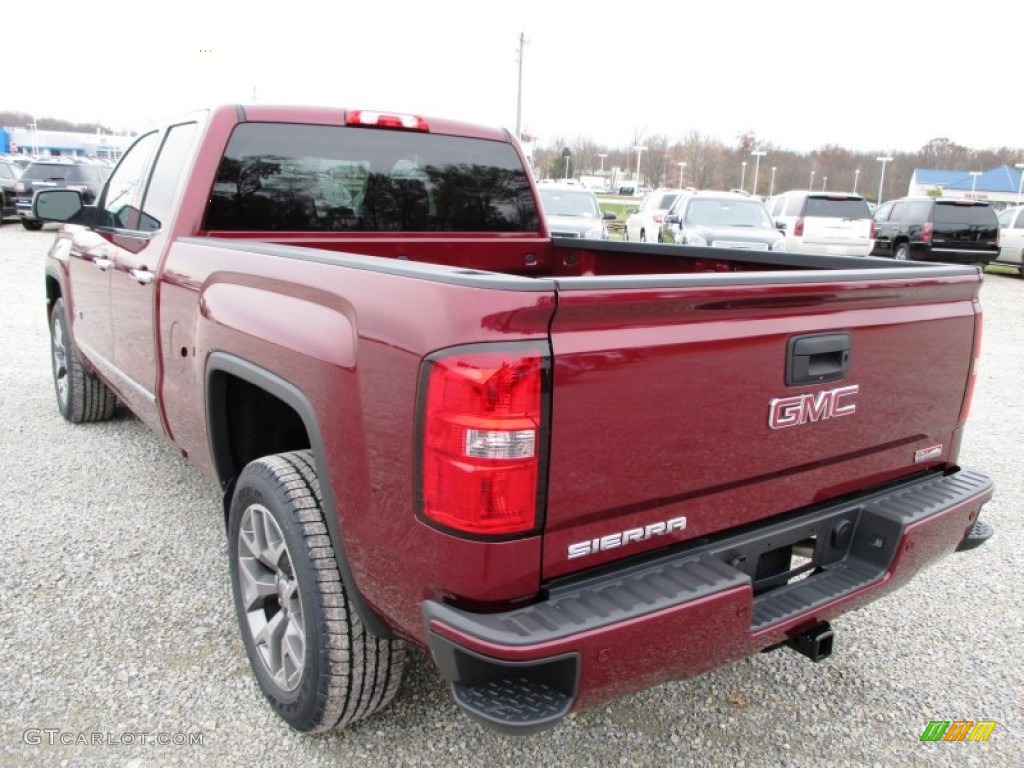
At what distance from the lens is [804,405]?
219 centimetres

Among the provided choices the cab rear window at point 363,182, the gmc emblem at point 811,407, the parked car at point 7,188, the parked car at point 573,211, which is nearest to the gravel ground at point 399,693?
the gmc emblem at point 811,407

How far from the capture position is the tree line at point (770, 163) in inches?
3322

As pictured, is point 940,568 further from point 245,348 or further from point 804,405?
point 245,348

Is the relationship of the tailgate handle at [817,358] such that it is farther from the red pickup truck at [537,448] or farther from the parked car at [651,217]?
the parked car at [651,217]

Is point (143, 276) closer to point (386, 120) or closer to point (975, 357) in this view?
point (386, 120)

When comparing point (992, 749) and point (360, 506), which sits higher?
point (360, 506)

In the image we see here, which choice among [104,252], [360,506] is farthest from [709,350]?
[104,252]

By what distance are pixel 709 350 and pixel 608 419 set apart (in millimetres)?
335

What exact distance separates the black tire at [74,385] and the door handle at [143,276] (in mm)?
1927

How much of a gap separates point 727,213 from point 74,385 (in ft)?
38.8

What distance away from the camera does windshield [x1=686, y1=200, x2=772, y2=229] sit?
1431 cm

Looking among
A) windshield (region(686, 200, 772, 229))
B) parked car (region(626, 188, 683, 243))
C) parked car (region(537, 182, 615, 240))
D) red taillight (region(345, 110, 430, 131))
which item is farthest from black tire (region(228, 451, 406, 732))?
parked car (region(626, 188, 683, 243))

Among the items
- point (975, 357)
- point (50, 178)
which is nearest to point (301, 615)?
point (975, 357)

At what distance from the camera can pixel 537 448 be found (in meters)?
1.75
